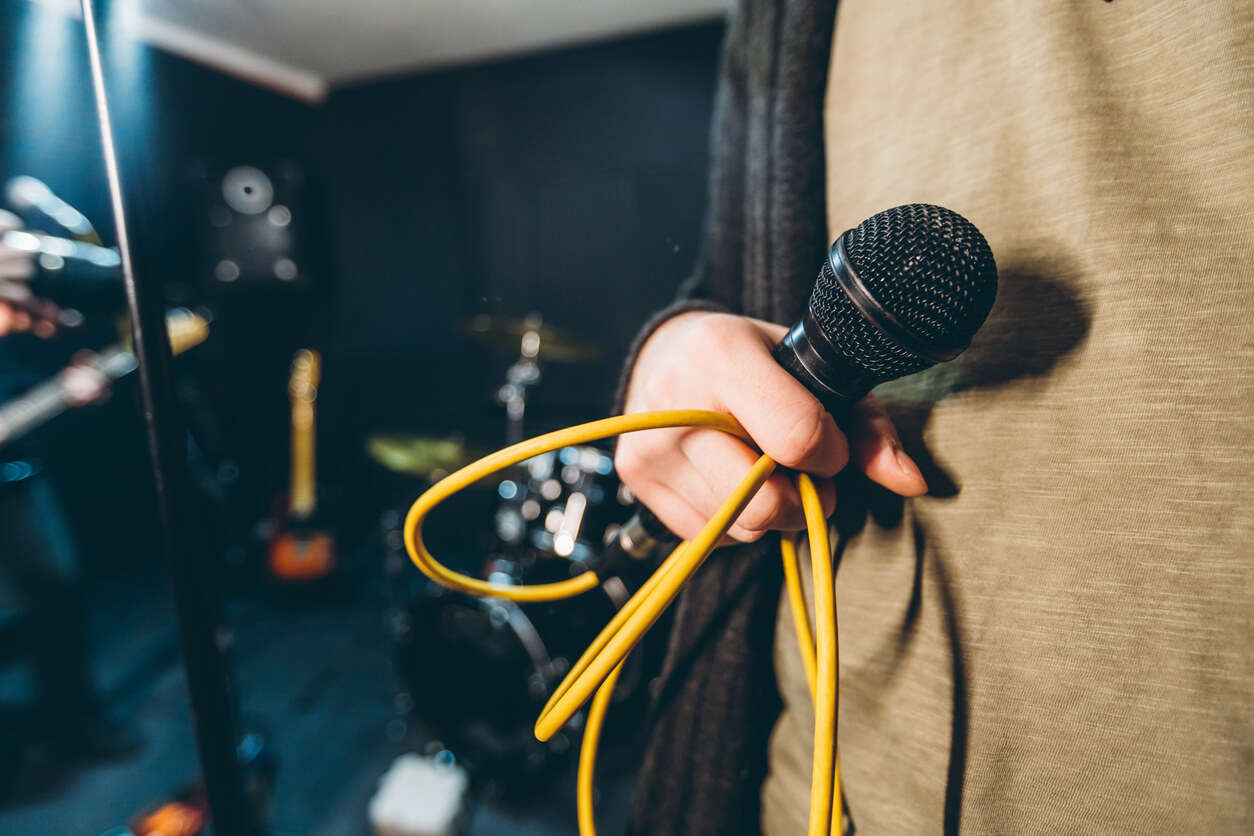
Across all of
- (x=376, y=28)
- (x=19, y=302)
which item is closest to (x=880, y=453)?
(x=19, y=302)

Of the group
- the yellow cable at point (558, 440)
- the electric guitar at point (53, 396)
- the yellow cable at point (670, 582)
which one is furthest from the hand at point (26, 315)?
the yellow cable at point (670, 582)

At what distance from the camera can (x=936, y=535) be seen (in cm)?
31

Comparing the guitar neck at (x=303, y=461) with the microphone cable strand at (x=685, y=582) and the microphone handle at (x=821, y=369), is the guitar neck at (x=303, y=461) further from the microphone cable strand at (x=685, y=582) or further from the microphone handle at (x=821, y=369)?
the microphone handle at (x=821, y=369)

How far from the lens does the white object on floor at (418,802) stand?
1.27 metres

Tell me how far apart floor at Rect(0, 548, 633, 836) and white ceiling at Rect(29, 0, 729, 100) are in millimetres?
2589

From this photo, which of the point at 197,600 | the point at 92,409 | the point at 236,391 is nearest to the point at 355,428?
the point at 236,391

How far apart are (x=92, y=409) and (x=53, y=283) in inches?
94.1

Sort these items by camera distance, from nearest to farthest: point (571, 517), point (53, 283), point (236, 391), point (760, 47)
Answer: point (760, 47), point (53, 283), point (571, 517), point (236, 391)

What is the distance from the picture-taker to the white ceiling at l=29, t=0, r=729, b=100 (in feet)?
7.88

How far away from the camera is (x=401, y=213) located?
3160 mm

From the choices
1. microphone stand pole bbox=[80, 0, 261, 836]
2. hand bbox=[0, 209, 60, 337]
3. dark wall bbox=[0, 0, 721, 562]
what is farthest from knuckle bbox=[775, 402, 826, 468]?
dark wall bbox=[0, 0, 721, 562]

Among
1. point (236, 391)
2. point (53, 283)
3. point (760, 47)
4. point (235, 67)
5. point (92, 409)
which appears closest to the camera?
point (760, 47)

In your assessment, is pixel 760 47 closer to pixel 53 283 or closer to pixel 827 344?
pixel 827 344

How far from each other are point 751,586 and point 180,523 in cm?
41
